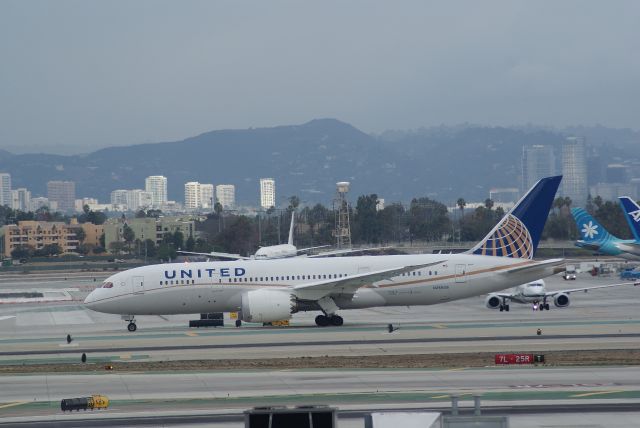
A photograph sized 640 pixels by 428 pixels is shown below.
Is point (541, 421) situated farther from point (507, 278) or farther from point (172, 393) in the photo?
point (507, 278)

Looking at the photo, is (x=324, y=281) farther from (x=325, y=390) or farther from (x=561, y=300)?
(x=325, y=390)

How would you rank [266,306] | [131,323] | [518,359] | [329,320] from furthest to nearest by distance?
1. [131,323]
2. [329,320]
3. [266,306]
4. [518,359]

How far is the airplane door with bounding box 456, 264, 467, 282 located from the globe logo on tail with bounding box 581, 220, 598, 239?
1748 inches

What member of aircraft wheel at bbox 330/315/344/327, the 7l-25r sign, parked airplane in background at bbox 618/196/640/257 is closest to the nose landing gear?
aircraft wheel at bbox 330/315/344/327

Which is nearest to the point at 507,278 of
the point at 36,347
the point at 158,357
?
the point at 158,357

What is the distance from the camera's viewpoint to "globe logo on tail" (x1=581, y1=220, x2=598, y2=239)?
9481cm

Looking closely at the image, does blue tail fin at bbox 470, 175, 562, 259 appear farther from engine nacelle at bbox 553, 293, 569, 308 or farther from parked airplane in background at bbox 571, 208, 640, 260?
parked airplane in background at bbox 571, 208, 640, 260

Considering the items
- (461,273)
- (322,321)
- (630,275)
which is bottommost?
(322,321)

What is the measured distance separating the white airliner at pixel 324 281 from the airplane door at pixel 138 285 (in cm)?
5

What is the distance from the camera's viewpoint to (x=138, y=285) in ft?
177

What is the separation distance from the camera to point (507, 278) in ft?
Answer: 177

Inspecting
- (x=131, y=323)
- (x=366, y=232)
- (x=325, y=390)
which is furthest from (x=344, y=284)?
(x=366, y=232)

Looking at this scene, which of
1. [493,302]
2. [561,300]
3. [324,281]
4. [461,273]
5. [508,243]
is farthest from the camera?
[493,302]

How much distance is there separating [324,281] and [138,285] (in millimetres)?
9548
